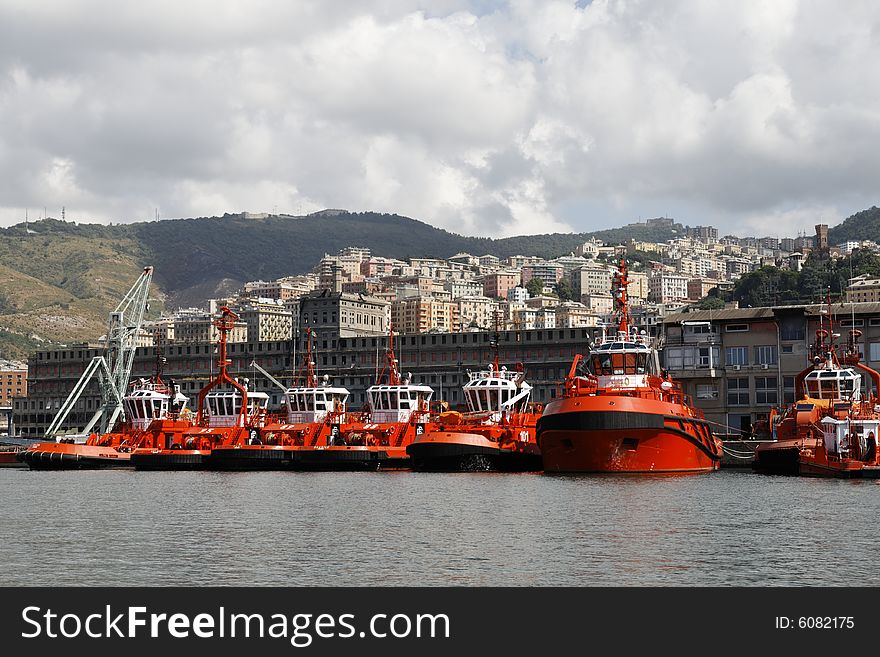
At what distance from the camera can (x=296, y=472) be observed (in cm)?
9794

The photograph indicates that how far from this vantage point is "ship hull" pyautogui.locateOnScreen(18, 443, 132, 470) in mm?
108688

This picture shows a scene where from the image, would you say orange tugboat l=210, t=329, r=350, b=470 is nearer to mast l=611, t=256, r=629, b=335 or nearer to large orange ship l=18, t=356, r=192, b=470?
Result: large orange ship l=18, t=356, r=192, b=470

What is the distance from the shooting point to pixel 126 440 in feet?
377

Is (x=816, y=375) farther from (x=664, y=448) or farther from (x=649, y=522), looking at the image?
(x=649, y=522)

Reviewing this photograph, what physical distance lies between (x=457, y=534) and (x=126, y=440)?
73.5 meters

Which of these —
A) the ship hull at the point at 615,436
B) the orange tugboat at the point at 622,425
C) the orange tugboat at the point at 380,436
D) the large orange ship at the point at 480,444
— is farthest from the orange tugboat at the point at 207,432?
the ship hull at the point at 615,436

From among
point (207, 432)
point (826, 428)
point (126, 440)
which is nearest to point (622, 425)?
point (826, 428)

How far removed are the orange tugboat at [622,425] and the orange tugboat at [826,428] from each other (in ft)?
18.4

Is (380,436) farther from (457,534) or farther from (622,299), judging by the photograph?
(457,534)
